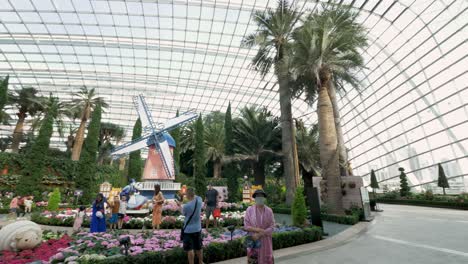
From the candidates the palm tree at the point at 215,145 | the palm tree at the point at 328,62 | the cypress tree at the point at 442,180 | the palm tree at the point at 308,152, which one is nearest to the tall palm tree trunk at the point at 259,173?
the palm tree at the point at 308,152

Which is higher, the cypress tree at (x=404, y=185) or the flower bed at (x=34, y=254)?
the cypress tree at (x=404, y=185)

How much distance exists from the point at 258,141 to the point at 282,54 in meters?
7.77

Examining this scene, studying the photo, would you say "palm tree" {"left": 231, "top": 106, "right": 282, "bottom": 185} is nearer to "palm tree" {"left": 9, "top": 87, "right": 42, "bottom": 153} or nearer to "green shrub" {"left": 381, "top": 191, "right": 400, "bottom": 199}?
"green shrub" {"left": 381, "top": 191, "right": 400, "bottom": 199}

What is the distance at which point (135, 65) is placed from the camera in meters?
30.5

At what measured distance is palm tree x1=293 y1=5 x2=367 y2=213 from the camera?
12.7m

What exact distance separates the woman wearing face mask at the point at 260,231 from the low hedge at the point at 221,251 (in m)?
2.06

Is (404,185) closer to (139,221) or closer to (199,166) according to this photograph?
(199,166)

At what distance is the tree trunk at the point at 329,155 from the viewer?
40.8 ft

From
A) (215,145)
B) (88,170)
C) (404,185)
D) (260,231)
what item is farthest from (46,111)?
(404,185)

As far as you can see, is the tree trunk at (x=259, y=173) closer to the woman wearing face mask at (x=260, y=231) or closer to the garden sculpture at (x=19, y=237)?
the garden sculpture at (x=19, y=237)

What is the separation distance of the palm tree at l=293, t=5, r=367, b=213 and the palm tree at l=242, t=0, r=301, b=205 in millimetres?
3174

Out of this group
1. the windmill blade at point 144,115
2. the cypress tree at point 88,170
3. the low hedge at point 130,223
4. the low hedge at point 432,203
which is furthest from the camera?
the windmill blade at point 144,115

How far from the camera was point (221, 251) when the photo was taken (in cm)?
558

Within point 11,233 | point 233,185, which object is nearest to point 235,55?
point 233,185
